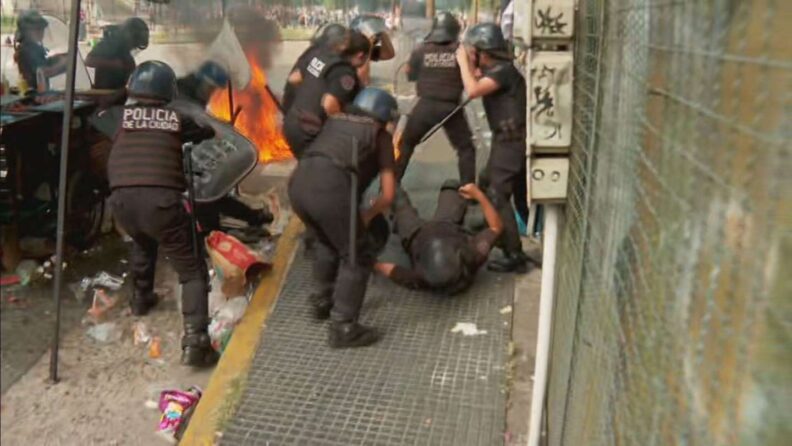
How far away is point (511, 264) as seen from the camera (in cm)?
500

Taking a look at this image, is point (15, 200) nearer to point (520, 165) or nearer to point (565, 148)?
point (520, 165)

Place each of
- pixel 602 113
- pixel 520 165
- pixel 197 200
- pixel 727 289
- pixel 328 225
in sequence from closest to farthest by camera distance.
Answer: pixel 727 289 → pixel 602 113 → pixel 328 225 → pixel 520 165 → pixel 197 200

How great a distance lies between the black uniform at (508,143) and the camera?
4.95 m

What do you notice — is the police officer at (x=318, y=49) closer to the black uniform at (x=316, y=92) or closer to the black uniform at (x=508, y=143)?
the black uniform at (x=316, y=92)

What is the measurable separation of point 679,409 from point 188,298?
12.8ft

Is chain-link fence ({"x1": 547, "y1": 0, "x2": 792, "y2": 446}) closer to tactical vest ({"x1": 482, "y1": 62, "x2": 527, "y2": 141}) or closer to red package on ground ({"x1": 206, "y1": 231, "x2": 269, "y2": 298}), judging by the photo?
tactical vest ({"x1": 482, "y1": 62, "x2": 527, "y2": 141})

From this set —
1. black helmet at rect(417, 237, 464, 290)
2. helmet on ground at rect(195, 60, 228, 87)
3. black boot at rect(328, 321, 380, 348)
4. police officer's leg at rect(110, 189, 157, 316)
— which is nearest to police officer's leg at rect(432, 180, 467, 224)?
black helmet at rect(417, 237, 464, 290)

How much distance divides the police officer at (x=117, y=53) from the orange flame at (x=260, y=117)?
3.81 feet

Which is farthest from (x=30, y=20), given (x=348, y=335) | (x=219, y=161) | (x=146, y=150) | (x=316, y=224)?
(x=348, y=335)

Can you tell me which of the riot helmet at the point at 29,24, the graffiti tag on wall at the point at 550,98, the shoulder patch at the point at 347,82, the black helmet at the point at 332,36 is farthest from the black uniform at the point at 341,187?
the riot helmet at the point at 29,24

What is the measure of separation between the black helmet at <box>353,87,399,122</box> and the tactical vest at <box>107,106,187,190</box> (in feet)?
3.98

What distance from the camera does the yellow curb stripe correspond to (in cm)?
362

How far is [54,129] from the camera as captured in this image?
5797 millimetres

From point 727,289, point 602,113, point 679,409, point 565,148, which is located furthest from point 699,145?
point 565,148
